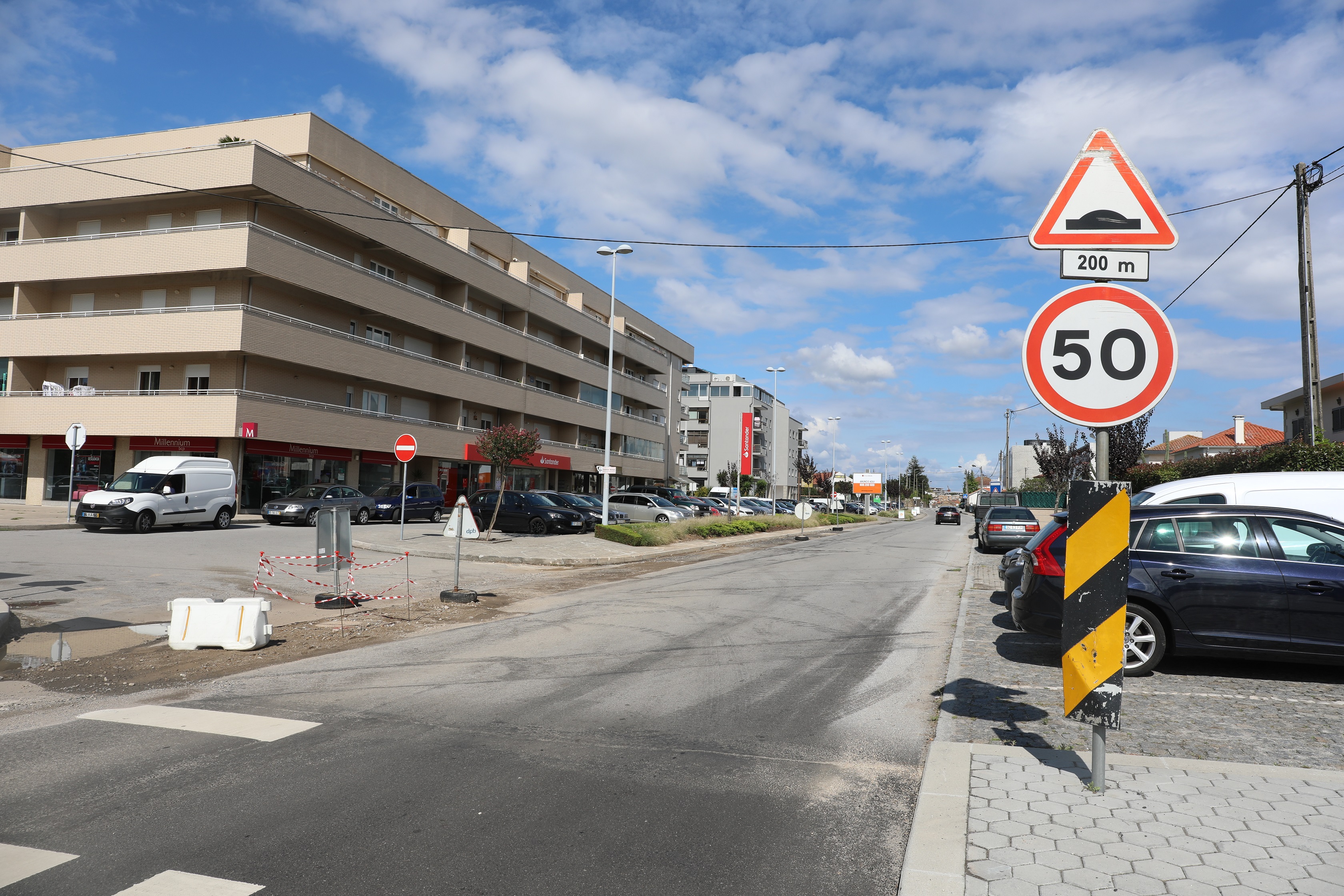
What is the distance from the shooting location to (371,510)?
31.5 meters

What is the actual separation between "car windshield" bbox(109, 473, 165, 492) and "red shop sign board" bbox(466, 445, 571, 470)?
21.5 metres

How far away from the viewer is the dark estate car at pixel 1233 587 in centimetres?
691

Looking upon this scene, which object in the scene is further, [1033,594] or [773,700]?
[1033,594]

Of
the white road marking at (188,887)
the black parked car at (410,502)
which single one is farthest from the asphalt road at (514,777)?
the black parked car at (410,502)

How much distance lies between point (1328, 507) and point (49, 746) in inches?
510

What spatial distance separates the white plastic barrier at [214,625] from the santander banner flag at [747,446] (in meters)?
43.3

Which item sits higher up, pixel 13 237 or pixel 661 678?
pixel 13 237

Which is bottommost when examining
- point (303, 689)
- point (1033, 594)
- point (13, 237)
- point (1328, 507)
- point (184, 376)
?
point (303, 689)

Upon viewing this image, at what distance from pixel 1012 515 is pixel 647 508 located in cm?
1714

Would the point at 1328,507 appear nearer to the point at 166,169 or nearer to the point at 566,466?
the point at 166,169

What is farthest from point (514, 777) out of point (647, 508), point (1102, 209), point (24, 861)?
point (647, 508)

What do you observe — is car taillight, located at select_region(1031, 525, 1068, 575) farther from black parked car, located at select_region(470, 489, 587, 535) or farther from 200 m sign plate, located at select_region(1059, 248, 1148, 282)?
black parked car, located at select_region(470, 489, 587, 535)

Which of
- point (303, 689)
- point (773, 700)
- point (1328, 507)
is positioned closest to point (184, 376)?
point (303, 689)

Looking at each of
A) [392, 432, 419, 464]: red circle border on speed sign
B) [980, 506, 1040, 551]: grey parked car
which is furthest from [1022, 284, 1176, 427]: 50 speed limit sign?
[980, 506, 1040, 551]: grey parked car
